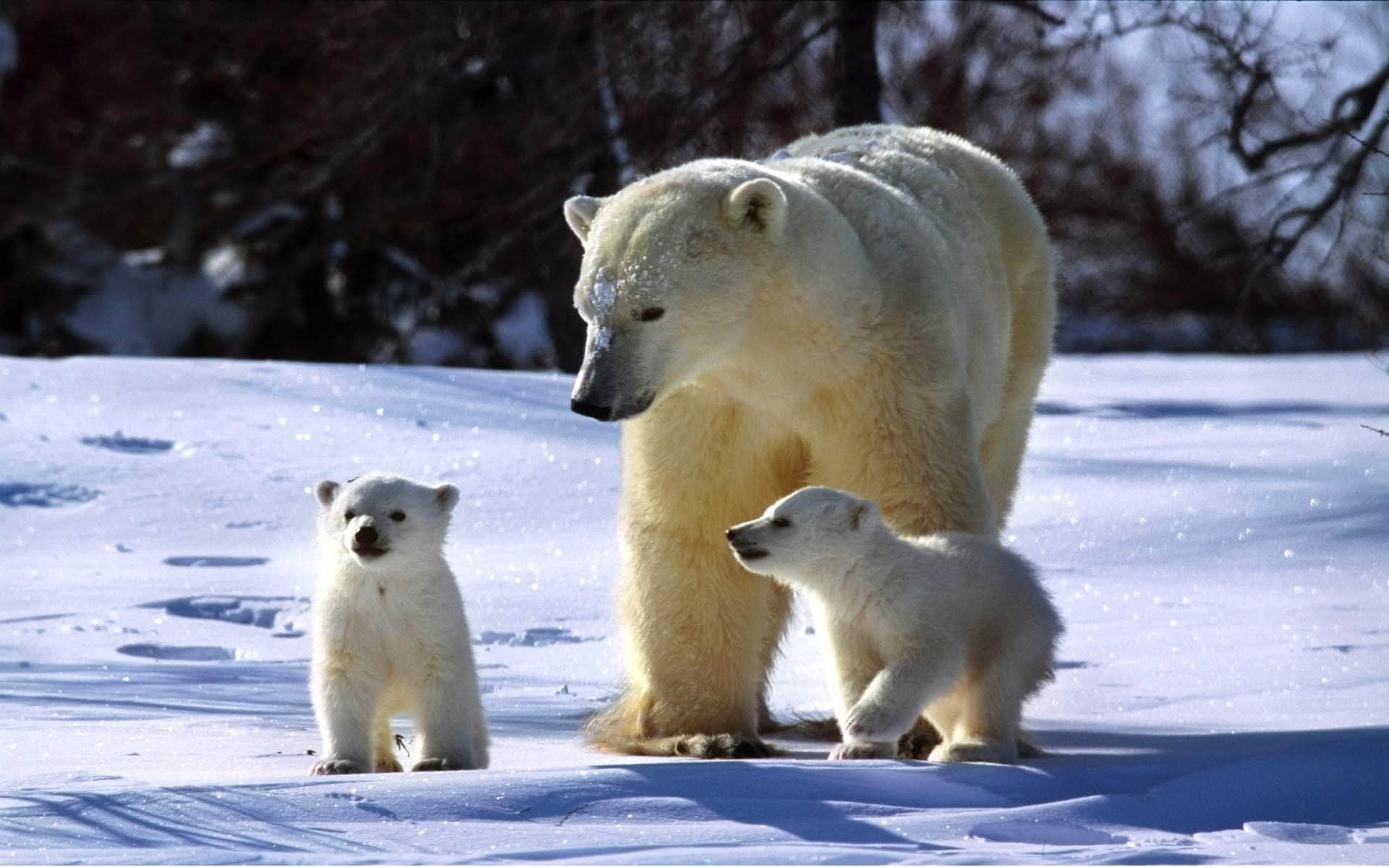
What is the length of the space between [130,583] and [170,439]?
1.72 meters

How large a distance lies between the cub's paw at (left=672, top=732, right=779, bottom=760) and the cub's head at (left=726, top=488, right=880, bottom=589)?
0.65 metres

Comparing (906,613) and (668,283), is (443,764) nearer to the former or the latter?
(906,613)

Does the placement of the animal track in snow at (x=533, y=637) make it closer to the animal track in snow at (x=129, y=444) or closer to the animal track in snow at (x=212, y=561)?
the animal track in snow at (x=212, y=561)

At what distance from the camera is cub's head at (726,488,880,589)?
4.23 m

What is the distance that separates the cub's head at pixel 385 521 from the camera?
13.9 feet

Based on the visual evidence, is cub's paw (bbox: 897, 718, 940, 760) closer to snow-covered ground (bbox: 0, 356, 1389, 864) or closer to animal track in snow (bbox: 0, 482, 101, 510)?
snow-covered ground (bbox: 0, 356, 1389, 864)

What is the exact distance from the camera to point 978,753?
4.21 metres

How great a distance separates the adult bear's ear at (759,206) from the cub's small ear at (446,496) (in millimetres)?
914

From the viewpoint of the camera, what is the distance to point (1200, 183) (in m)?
24.1

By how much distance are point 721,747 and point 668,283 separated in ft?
3.92

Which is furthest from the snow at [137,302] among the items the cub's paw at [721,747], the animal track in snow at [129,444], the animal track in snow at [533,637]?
the cub's paw at [721,747]

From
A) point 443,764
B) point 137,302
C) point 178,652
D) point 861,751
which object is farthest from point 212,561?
point 137,302

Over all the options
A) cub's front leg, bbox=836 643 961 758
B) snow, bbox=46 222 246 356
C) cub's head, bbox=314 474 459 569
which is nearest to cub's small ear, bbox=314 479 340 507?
cub's head, bbox=314 474 459 569

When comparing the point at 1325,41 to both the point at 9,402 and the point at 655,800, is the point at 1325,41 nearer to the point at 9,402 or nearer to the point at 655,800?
the point at 9,402
